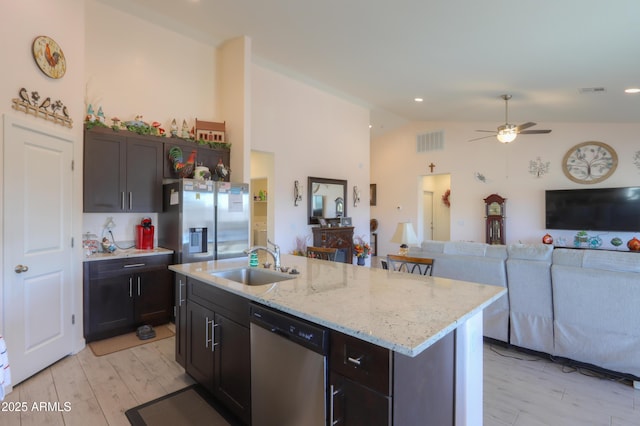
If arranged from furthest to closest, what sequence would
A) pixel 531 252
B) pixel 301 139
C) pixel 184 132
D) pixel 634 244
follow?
pixel 301 139 → pixel 634 244 → pixel 184 132 → pixel 531 252

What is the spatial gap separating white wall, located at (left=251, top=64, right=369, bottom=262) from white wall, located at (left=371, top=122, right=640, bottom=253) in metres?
2.07

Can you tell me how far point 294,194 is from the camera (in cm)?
595

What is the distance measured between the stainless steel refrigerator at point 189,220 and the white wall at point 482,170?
6.02m

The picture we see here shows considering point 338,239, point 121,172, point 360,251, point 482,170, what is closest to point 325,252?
point 121,172

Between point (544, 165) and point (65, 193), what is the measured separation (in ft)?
26.9

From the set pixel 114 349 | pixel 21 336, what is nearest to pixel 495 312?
pixel 114 349

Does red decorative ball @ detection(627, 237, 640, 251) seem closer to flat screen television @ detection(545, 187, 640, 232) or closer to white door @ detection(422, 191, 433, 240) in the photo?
flat screen television @ detection(545, 187, 640, 232)

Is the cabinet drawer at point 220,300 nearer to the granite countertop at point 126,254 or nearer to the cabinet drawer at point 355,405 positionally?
the cabinet drawer at point 355,405

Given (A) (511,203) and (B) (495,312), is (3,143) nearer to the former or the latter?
(B) (495,312)

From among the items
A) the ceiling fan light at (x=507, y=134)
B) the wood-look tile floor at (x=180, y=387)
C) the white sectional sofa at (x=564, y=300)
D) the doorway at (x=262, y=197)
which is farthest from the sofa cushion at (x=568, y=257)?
the doorway at (x=262, y=197)

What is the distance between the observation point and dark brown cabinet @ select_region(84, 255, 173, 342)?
3432 millimetres

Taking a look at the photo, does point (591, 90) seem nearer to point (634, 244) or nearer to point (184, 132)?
point (634, 244)

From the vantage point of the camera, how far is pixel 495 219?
7.36 metres

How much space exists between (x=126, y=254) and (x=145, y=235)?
0.48m
